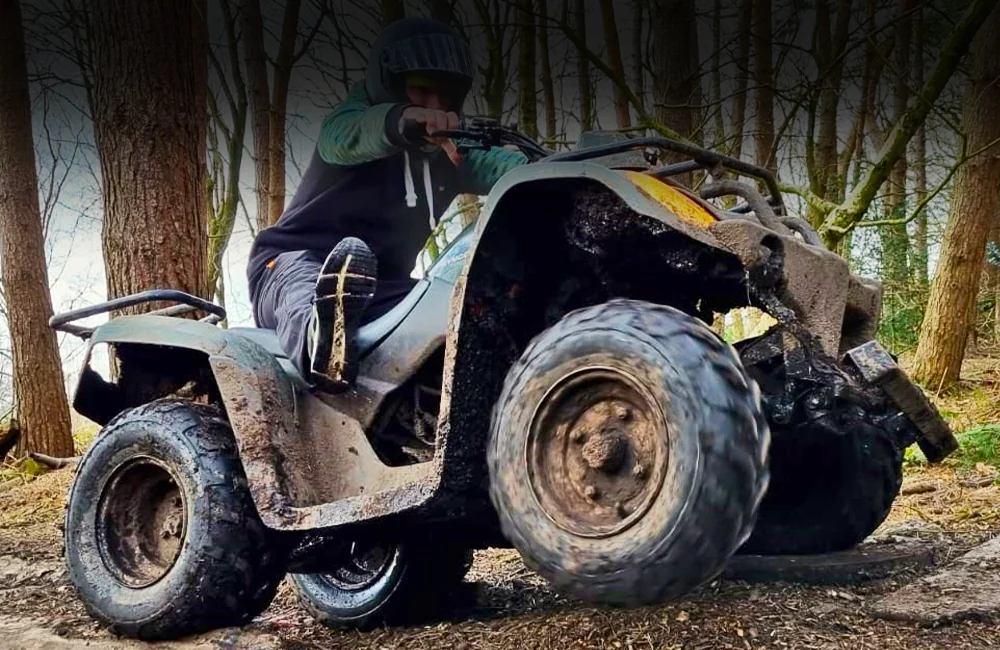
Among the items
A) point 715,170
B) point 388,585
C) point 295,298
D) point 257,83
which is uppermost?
point 257,83

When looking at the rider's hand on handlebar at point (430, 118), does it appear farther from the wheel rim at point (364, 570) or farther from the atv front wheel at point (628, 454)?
the wheel rim at point (364, 570)

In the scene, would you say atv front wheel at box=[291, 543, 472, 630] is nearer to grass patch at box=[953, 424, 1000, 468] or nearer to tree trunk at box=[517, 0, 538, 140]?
grass patch at box=[953, 424, 1000, 468]

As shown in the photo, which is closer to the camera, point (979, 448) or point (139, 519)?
point (139, 519)

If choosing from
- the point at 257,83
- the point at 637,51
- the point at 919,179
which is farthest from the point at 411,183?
the point at 919,179

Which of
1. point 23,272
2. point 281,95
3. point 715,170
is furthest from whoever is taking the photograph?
point 281,95

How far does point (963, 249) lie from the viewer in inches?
359

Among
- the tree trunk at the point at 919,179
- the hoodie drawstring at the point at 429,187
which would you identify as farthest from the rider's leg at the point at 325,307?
the tree trunk at the point at 919,179

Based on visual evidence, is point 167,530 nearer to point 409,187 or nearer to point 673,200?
point 409,187

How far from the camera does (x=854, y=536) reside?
3574 millimetres

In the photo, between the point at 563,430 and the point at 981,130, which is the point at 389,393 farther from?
the point at 981,130

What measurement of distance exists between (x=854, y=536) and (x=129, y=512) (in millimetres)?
2645

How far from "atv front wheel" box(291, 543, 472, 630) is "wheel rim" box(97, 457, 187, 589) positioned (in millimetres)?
688

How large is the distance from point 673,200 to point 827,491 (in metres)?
1.48

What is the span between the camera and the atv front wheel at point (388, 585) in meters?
4.05
